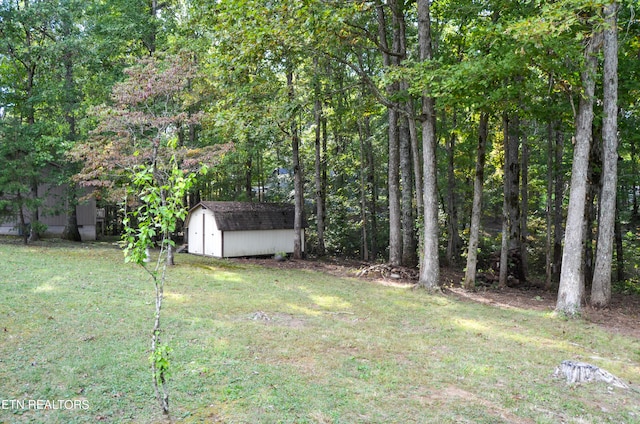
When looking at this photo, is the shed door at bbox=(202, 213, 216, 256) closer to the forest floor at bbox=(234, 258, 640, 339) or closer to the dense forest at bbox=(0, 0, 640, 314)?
the forest floor at bbox=(234, 258, 640, 339)

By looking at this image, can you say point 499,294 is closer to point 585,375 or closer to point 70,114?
point 585,375

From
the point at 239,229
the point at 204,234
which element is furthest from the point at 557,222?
the point at 204,234

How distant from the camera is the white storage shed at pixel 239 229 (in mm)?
17906

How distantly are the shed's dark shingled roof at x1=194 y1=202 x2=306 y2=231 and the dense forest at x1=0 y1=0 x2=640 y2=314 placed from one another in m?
1.70

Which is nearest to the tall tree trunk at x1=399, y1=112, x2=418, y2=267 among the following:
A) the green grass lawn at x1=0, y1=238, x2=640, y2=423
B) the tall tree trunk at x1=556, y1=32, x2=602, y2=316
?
the green grass lawn at x1=0, y1=238, x2=640, y2=423

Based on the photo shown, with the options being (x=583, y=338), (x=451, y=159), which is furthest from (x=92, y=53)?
(x=583, y=338)

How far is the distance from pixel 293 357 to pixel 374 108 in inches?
427

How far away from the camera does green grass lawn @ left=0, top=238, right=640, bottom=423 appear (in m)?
4.30

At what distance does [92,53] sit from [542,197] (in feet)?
76.5

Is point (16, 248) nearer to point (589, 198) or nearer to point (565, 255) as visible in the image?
point (565, 255)

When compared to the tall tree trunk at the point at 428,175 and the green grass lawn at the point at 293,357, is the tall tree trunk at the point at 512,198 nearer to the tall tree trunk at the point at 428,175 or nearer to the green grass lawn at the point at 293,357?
the tall tree trunk at the point at 428,175

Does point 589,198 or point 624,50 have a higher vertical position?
point 624,50

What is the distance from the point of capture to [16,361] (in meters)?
5.22

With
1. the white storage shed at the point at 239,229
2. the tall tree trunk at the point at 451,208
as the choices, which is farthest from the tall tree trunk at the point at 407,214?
the white storage shed at the point at 239,229
